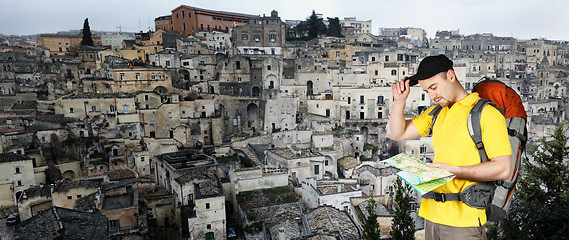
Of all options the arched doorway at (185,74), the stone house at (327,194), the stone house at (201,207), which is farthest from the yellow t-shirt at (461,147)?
the arched doorway at (185,74)

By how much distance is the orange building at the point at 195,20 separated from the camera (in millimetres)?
53406

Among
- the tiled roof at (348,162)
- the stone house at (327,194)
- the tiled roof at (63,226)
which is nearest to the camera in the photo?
the tiled roof at (63,226)

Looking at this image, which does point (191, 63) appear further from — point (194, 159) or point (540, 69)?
point (540, 69)

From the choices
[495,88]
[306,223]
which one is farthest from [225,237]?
[495,88]

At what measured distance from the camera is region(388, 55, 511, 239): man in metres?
2.89

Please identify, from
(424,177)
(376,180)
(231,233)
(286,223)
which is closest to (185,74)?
(231,233)

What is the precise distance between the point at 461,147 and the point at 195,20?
53969mm

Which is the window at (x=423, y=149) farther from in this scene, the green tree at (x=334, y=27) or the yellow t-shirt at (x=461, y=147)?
the green tree at (x=334, y=27)

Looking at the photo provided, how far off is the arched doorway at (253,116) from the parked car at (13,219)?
783 inches

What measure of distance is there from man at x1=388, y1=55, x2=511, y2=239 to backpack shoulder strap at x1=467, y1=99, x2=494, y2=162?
0.10 feet

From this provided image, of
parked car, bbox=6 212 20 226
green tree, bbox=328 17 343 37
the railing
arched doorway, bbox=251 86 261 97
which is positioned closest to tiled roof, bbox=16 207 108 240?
the railing

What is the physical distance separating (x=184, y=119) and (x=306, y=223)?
1883 centimetres

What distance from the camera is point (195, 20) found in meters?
53.3

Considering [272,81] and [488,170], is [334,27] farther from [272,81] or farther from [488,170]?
[488,170]
